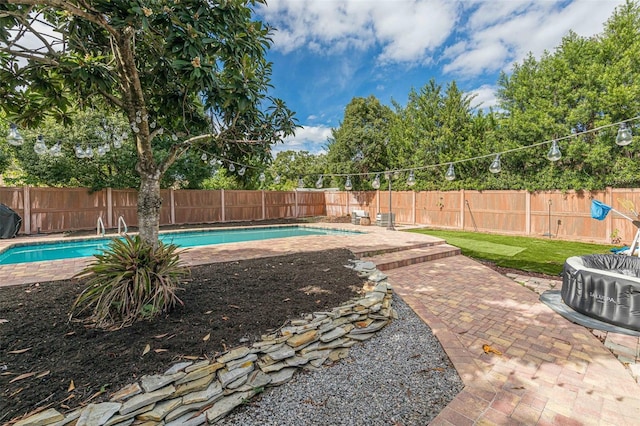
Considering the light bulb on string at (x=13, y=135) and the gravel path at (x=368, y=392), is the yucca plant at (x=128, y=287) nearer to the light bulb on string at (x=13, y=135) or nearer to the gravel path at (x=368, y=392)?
the gravel path at (x=368, y=392)

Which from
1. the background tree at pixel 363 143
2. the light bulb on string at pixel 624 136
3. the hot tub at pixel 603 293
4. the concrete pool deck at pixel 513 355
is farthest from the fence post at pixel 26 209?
the light bulb on string at pixel 624 136

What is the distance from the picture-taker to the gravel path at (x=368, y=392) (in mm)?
2010

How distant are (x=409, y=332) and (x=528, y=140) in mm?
10832

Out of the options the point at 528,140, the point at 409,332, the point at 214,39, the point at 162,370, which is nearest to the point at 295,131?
the point at 214,39

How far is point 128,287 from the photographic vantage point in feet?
9.31

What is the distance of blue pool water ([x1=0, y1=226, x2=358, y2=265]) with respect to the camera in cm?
791

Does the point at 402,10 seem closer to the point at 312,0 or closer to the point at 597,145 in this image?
the point at 312,0

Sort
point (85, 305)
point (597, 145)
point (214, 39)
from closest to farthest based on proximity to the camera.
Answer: point (214, 39), point (85, 305), point (597, 145)

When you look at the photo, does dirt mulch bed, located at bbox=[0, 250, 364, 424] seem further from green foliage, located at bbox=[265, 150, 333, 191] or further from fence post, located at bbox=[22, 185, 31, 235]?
→ green foliage, located at bbox=[265, 150, 333, 191]

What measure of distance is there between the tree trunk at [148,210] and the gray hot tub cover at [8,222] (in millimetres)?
10106

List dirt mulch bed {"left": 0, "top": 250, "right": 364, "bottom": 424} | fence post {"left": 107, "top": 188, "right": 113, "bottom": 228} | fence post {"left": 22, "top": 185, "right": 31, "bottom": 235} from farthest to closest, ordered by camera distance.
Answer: fence post {"left": 107, "top": 188, "right": 113, "bottom": 228}, fence post {"left": 22, "top": 185, "right": 31, "bottom": 235}, dirt mulch bed {"left": 0, "top": 250, "right": 364, "bottom": 424}

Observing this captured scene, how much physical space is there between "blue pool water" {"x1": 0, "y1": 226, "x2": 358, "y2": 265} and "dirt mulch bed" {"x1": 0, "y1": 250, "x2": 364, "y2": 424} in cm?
166

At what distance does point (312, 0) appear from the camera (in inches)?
287

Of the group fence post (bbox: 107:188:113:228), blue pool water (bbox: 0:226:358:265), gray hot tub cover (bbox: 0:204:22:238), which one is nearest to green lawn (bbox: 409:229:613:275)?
blue pool water (bbox: 0:226:358:265)
